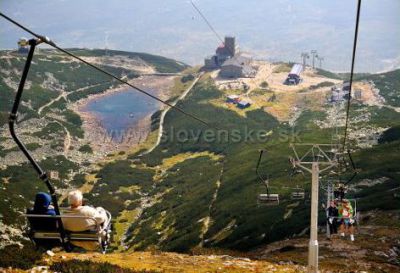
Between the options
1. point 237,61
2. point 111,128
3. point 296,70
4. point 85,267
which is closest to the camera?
point 85,267

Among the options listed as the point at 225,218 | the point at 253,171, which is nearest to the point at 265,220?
the point at 225,218

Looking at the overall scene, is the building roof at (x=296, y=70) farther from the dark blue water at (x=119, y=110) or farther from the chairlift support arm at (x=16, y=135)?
the chairlift support arm at (x=16, y=135)

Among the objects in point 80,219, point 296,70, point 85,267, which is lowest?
point 85,267

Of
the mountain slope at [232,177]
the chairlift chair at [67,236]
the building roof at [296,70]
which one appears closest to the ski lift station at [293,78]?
the building roof at [296,70]

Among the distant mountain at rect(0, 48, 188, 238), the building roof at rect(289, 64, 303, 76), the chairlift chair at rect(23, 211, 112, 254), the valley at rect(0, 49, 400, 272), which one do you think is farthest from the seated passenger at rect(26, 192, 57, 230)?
the building roof at rect(289, 64, 303, 76)

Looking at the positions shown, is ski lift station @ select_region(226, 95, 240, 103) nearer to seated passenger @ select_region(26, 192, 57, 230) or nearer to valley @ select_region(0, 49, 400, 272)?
valley @ select_region(0, 49, 400, 272)

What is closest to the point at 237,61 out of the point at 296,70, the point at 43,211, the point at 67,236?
the point at 296,70

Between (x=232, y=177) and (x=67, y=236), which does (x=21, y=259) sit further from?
(x=232, y=177)
